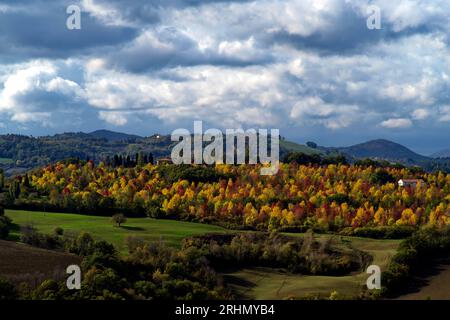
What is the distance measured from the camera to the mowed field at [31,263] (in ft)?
261

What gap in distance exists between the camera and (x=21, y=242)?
365 feet

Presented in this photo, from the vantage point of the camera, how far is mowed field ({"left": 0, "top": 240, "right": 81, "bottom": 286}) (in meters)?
79.7

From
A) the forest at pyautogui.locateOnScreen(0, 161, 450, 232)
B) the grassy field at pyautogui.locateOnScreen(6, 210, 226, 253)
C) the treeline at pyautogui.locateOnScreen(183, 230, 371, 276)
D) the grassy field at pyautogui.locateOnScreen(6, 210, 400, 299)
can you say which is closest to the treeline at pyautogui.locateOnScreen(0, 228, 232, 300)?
the grassy field at pyautogui.locateOnScreen(6, 210, 400, 299)

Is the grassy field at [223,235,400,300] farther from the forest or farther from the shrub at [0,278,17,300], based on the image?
the forest

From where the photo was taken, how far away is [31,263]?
89062 mm

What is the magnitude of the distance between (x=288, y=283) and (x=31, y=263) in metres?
40.0

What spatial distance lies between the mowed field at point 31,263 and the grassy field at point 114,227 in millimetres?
15850

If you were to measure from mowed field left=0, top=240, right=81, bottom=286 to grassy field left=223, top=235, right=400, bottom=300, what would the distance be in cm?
2648

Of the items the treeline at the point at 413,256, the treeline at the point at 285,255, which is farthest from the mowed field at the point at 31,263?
the treeline at the point at 413,256

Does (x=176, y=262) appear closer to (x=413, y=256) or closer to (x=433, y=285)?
(x=433, y=285)

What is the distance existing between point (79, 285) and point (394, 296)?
4568 centimetres

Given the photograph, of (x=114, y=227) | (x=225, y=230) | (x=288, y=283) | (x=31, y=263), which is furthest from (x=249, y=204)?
(x=31, y=263)
